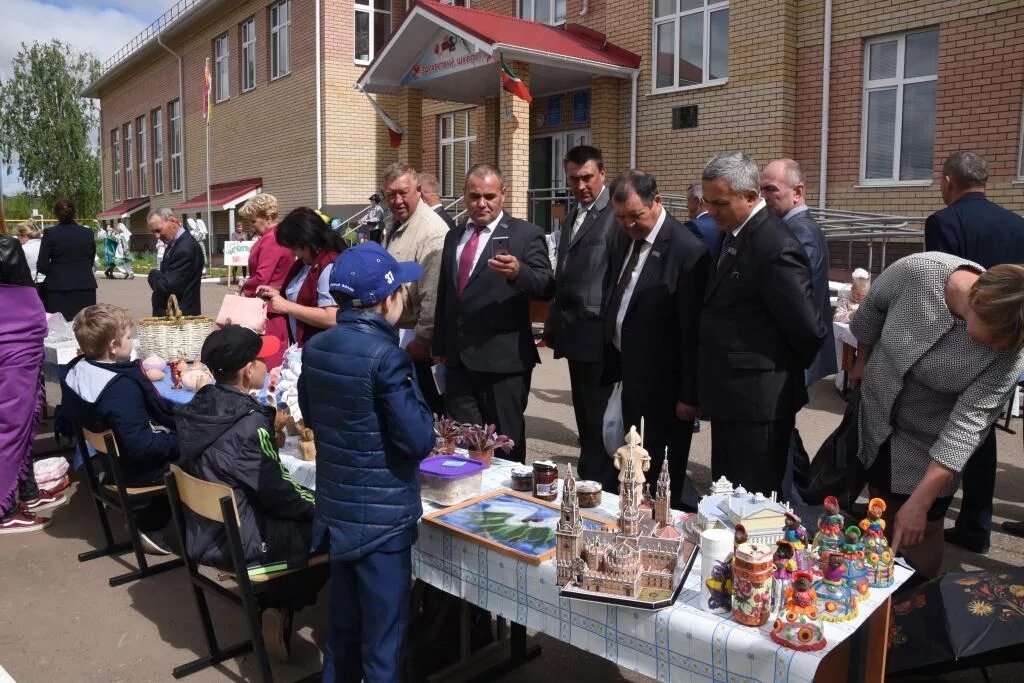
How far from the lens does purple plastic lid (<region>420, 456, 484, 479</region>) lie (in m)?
2.89

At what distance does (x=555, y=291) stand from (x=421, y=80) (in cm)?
1023

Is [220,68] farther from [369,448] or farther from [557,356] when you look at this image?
[369,448]

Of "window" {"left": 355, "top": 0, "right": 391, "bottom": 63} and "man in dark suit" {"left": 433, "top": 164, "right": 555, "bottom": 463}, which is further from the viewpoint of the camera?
"window" {"left": 355, "top": 0, "right": 391, "bottom": 63}

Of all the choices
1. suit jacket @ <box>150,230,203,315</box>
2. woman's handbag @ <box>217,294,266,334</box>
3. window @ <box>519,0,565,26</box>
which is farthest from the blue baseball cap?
window @ <box>519,0,565,26</box>

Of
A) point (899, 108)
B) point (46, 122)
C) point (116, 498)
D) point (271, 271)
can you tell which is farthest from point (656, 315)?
point (46, 122)

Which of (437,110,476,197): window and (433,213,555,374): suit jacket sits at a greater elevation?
(437,110,476,197): window

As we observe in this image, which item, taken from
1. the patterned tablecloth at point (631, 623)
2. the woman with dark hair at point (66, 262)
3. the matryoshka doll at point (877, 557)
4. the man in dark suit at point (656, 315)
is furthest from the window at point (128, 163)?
the matryoshka doll at point (877, 557)

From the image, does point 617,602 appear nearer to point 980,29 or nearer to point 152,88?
→ point 980,29

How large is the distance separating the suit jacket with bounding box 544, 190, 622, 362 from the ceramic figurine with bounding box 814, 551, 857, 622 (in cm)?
211

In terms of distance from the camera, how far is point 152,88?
98.8ft

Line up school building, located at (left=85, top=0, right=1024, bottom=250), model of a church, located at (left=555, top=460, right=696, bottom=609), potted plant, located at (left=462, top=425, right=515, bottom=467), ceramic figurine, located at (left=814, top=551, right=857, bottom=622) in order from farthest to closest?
school building, located at (left=85, top=0, right=1024, bottom=250)
potted plant, located at (left=462, top=425, right=515, bottom=467)
model of a church, located at (left=555, top=460, right=696, bottom=609)
ceramic figurine, located at (left=814, top=551, right=857, bottom=622)

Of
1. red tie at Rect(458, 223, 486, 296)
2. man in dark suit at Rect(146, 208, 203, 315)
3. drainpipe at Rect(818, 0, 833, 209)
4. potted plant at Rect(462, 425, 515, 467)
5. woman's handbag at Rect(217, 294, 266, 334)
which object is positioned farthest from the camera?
drainpipe at Rect(818, 0, 833, 209)

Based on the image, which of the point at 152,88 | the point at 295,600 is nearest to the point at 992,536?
the point at 295,600

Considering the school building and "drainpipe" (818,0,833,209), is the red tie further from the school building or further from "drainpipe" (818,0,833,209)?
"drainpipe" (818,0,833,209)
